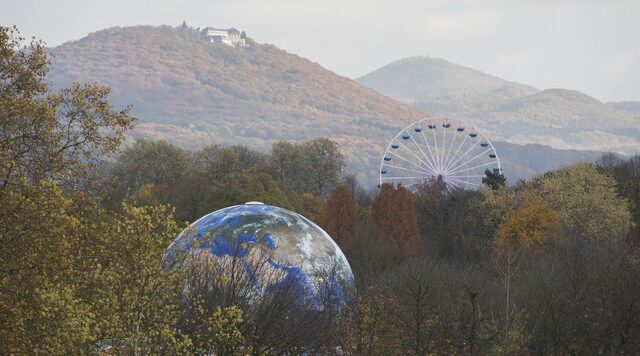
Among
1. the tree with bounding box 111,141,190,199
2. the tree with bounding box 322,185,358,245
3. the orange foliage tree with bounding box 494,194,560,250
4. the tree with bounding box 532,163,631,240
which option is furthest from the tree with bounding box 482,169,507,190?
the tree with bounding box 111,141,190,199

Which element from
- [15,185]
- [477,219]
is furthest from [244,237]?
[477,219]

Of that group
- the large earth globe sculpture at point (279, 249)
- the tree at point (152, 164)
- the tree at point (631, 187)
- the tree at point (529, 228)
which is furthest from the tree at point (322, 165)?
the large earth globe sculpture at point (279, 249)

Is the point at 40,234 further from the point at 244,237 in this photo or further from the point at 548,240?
the point at 548,240

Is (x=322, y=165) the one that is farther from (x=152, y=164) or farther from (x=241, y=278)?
(x=241, y=278)

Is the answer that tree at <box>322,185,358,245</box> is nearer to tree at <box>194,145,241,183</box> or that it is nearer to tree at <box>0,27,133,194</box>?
tree at <box>194,145,241,183</box>

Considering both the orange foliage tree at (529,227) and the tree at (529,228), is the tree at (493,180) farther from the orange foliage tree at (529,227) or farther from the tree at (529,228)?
the orange foliage tree at (529,227)

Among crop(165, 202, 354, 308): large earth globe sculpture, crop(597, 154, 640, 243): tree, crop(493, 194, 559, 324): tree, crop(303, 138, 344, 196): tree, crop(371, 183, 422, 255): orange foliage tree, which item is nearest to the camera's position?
crop(165, 202, 354, 308): large earth globe sculpture

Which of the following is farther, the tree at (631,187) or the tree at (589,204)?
the tree at (631,187)
